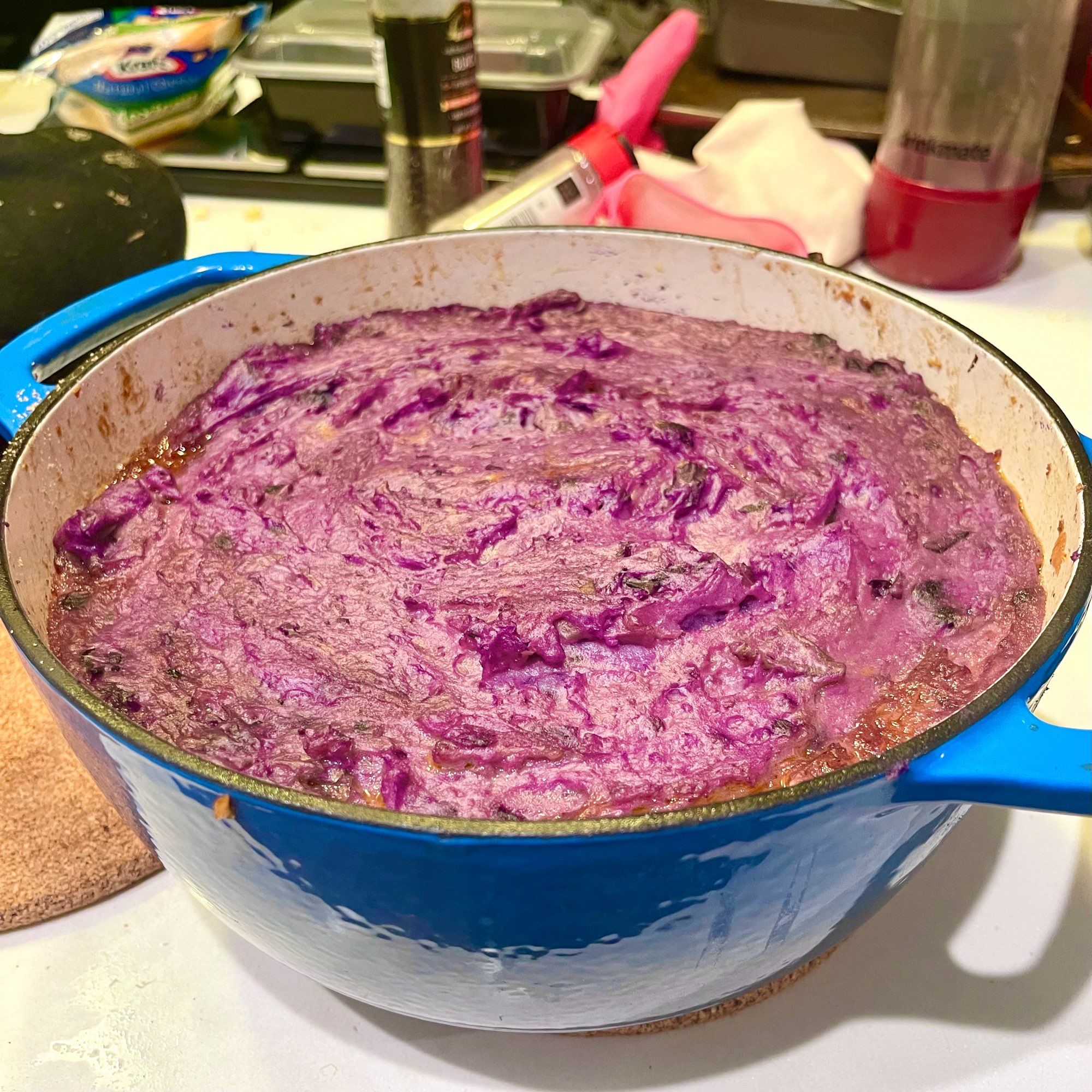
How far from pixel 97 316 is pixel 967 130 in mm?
1041

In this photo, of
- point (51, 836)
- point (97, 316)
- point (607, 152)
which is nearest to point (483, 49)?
point (607, 152)

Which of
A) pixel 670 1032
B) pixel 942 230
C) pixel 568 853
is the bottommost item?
pixel 670 1032

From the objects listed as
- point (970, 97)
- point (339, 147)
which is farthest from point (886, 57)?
point (339, 147)

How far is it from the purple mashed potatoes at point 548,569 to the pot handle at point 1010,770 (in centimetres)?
13

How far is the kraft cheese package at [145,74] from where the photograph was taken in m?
1.57

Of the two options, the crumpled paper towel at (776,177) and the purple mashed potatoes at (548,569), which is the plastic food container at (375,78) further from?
the purple mashed potatoes at (548,569)

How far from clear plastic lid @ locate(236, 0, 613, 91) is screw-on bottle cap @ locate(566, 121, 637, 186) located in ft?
0.55

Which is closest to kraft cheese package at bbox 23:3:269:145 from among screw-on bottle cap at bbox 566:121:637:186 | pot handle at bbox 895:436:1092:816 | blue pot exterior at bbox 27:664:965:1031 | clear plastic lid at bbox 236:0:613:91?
clear plastic lid at bbox 236:0:613:91

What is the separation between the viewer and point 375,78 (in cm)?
147

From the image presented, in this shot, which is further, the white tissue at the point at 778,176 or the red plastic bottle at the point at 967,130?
the white tissue at the point at 778,176

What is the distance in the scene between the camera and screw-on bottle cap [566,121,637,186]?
53.0 inches

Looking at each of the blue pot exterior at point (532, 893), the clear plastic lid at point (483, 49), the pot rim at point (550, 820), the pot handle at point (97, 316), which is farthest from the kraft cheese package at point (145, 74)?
the blue pot exterior at point (532, 893)

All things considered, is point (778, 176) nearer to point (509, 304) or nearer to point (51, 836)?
point (509, 304)

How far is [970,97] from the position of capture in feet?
4.09
